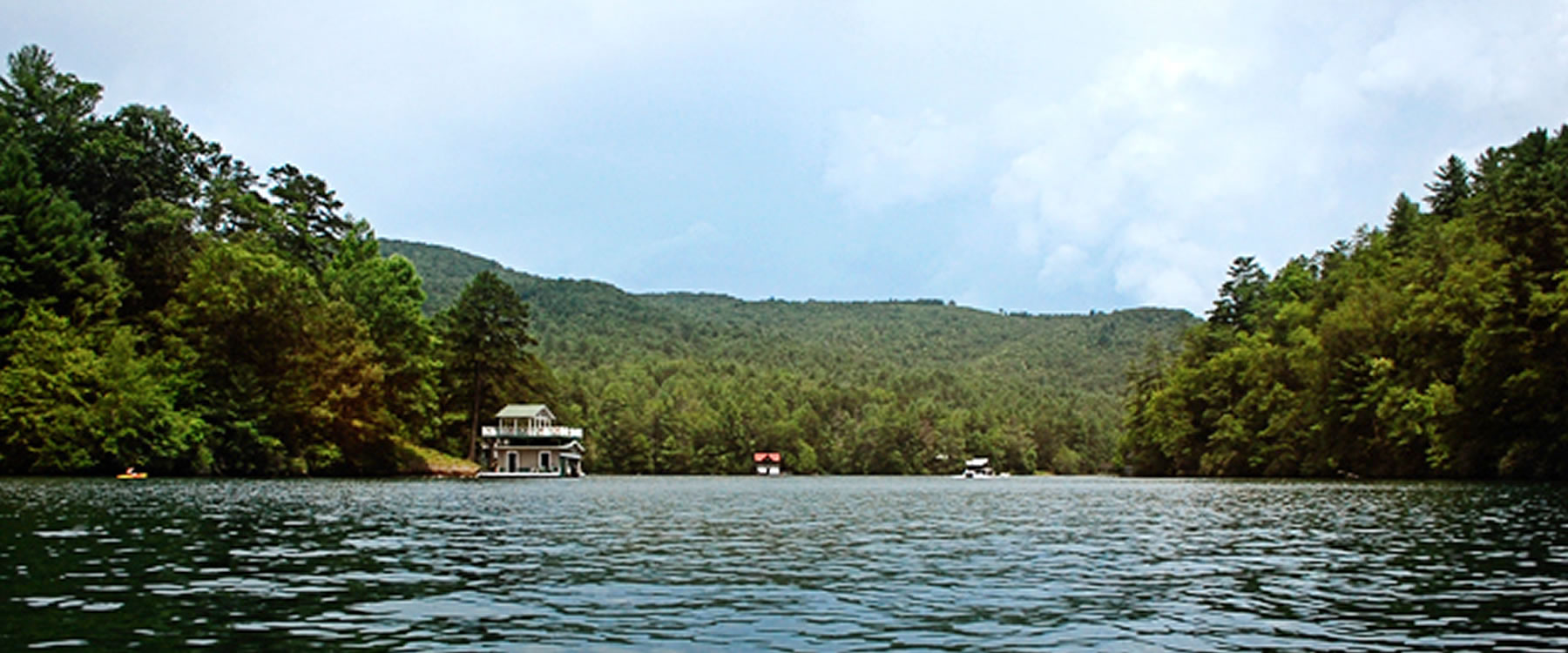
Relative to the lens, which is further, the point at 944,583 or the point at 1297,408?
the point at 1297,408

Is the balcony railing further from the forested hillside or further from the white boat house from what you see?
the forested hillside

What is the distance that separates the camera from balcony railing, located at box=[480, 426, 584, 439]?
103250 mm

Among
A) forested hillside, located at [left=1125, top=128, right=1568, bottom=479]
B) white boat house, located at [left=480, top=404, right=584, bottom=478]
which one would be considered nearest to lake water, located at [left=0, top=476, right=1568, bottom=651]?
forested hillside, located at [left=1125, top=128, right=1568, bottom=479]

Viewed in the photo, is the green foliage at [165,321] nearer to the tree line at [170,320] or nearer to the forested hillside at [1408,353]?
the tree line at [170,320]

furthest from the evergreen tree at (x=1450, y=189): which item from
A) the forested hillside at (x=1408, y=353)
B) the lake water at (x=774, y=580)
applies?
the lake water at (x=774, y=580)

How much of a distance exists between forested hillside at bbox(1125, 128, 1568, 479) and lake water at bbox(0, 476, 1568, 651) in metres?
32.0

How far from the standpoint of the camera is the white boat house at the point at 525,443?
104250 mm

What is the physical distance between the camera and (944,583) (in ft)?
60.1

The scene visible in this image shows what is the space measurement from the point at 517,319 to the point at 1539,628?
3832 inches

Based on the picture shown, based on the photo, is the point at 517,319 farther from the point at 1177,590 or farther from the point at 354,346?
the point at 1177,590

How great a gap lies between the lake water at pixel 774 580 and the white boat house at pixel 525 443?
221ft

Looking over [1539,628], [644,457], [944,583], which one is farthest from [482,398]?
[1539,628]

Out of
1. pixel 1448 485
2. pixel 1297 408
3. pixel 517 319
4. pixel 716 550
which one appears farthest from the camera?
pixel 517 319

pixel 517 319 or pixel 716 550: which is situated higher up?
pixel 517 319
